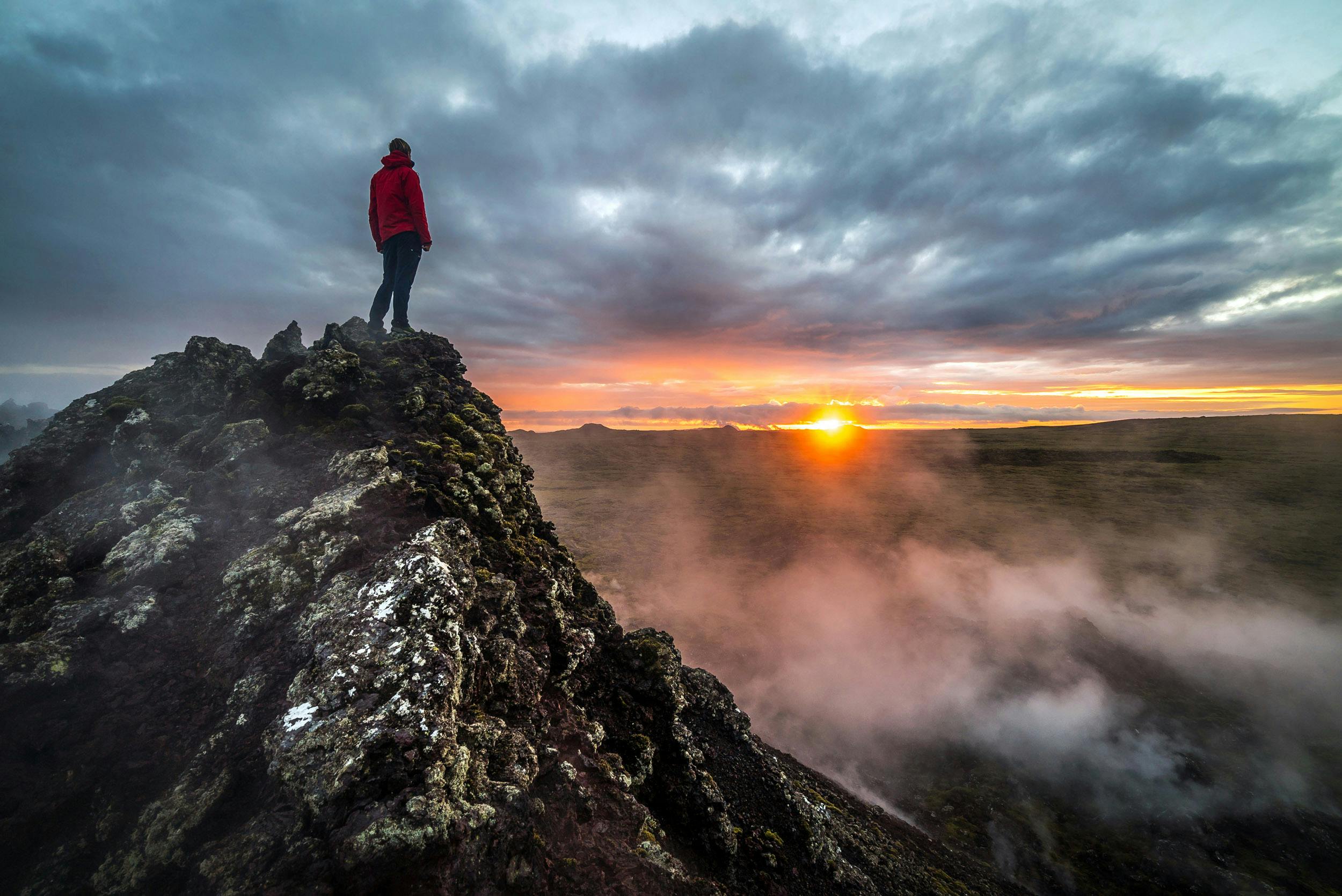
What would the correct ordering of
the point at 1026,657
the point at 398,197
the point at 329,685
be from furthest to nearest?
the point at 1026,657 < the point at 398,197 < the point at 329,685

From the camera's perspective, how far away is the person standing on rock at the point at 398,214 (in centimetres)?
1215

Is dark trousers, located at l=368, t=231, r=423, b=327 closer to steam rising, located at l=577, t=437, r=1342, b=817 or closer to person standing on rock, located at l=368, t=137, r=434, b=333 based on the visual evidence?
person standing on rock, located at l=368, t=137, r=434, b=333

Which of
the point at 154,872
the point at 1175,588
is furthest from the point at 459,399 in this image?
the point at 1175,588

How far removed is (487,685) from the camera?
261 inches

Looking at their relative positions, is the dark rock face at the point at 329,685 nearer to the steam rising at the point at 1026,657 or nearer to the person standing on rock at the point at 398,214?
the person standing on rock at the point at 398,214

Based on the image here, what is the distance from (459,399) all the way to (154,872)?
11033 millimetres

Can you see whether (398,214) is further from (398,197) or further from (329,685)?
(329,685)

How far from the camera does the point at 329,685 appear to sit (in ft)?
17.0

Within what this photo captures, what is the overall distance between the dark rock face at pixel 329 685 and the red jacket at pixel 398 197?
407 cm

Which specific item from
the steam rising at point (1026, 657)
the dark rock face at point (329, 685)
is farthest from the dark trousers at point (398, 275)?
the steam rising at point (1026, 657)

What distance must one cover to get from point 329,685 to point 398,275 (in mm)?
12282

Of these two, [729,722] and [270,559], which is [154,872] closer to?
[270,559]

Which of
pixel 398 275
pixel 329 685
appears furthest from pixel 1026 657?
pixel 398 275

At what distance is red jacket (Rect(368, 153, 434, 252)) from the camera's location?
1212cm
